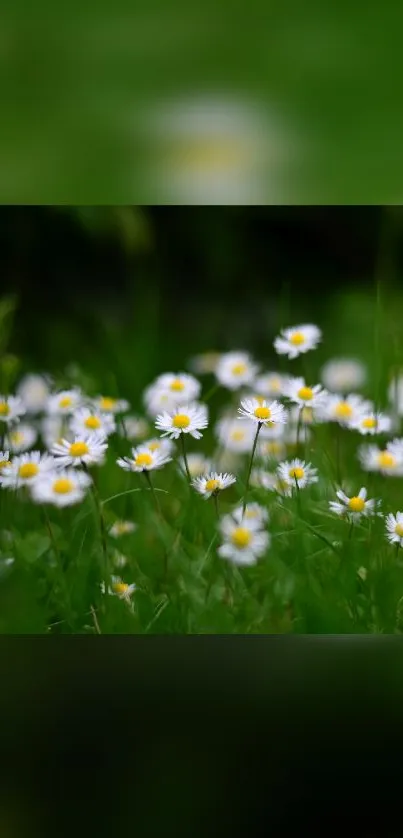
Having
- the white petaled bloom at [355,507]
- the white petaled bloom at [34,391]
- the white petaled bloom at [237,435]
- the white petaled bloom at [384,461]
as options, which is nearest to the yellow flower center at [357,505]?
the white petaled bloom at [355,507]

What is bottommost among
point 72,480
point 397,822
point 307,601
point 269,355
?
point 397,822

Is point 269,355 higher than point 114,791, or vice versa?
point 269,355

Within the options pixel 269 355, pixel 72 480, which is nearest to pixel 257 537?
pixel 72 480

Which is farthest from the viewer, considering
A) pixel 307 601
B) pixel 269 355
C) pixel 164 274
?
pixel 164 274

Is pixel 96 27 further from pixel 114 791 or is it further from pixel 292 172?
pixel 114 791

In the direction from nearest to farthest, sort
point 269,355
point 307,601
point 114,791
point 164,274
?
1. point 114,791
2. point 307,601
3. point 269,355
4. point 164,274

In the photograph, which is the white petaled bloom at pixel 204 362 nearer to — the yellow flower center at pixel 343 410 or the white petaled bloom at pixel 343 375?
the white petaled bloom at pixel 343 375

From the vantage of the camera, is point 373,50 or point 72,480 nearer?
point 373,50
